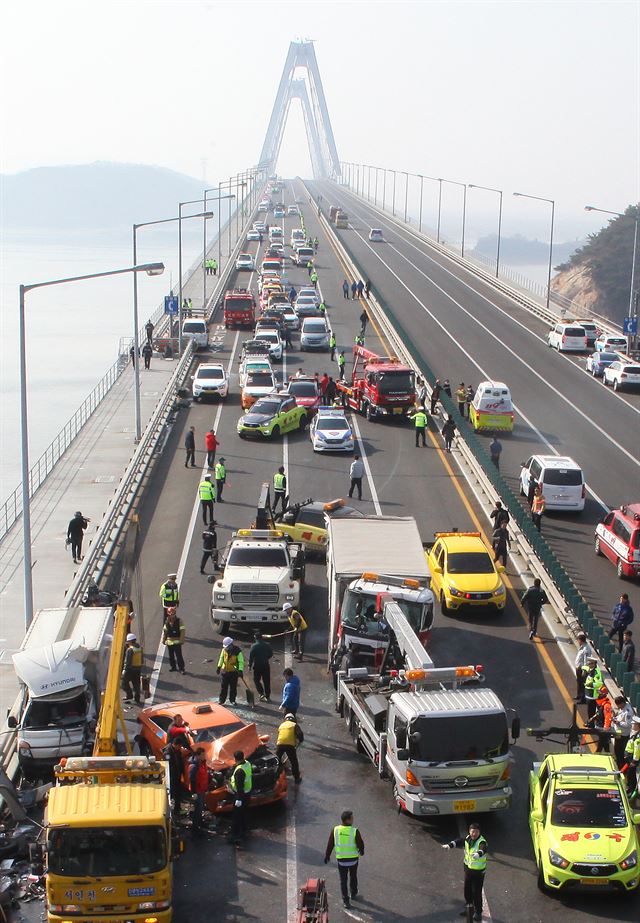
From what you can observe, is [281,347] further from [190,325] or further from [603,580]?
[603,580]

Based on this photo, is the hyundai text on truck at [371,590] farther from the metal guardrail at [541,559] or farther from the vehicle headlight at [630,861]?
the vehicle headlight at [630,861]

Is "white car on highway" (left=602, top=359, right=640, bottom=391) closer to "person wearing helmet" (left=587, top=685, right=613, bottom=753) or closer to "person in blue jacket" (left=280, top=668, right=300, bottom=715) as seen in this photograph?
"person wearing helmet" (left=587, top=685, right=613, bottom=753)

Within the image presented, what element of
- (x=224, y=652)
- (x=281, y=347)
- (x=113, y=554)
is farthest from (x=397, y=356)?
(x=224, y=652)

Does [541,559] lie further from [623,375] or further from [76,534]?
[623,375]

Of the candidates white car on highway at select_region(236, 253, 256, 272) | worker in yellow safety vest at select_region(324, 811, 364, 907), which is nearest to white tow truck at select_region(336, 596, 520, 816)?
worker in yellow safety vest at select_region(324, 811, 364, 907)

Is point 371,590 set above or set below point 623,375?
above

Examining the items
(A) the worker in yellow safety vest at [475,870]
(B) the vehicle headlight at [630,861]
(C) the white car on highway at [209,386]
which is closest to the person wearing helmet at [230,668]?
(A) the worker in yellow safety vest at [475,870]

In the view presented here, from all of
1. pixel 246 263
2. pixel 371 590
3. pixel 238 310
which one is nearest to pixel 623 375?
pixel 238 310
